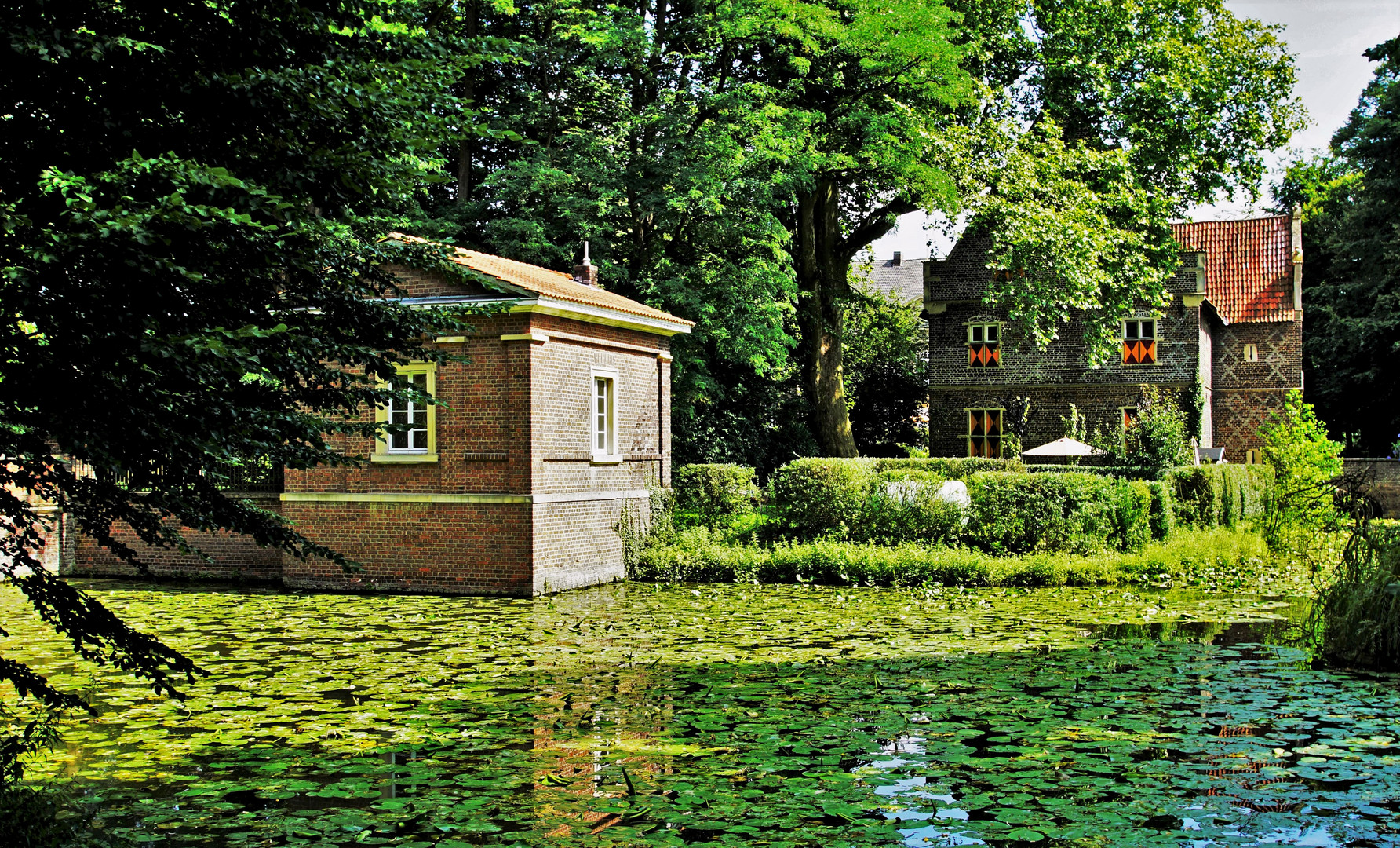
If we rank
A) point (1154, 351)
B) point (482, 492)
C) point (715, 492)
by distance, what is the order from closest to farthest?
point (482, 492) < point (715, 492) < point (1154, 351)

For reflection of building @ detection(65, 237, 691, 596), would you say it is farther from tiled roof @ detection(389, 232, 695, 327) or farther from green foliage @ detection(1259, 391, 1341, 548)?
green foliage @ detection(1259, 391, 1341, 548)

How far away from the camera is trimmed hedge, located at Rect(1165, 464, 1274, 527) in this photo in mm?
21859

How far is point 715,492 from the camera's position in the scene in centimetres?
2141

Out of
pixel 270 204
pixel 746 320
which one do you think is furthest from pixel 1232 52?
pixel 270 204

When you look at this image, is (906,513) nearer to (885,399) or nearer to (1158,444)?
(1158,444)

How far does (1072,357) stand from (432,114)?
33873mm

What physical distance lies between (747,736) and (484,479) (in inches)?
406

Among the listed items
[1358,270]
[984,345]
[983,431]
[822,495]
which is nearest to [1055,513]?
[822,495]

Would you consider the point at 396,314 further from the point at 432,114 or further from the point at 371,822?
the point at 371,822

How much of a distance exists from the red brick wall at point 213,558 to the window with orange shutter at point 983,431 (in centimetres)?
2525

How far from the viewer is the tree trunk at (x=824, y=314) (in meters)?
32.0

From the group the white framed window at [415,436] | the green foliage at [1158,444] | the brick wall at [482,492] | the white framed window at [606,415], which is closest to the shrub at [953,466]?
the green foliage at [1158,444]

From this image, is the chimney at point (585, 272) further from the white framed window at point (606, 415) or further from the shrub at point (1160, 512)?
the shrub at point (1160, 512)

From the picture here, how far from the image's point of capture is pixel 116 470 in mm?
6293
